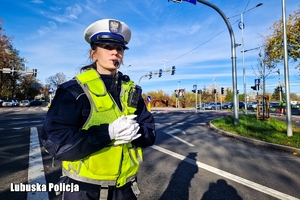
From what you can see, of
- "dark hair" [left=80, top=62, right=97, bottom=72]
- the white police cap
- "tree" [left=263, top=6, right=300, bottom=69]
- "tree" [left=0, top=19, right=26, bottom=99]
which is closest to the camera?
the white police cap

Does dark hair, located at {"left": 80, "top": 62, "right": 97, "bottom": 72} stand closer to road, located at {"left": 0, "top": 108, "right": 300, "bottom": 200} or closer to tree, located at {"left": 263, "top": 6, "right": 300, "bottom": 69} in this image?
road, located at {"left": 0, "top": 108, "right": 300, "bottom": 200}

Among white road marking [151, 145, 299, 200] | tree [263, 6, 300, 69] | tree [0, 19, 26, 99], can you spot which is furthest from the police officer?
tree [0, 19, 26, 99]

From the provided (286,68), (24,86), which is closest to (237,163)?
(286,68)

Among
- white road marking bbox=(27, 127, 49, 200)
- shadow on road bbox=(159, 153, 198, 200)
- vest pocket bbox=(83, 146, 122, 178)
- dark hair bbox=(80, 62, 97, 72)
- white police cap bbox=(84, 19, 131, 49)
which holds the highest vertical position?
white police cap bbox=(84, 19, 131, 49)

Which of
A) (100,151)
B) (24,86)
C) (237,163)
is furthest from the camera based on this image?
(24,86)

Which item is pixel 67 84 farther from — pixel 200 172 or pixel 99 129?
pixel 200 172

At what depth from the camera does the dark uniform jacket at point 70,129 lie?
121 centimetres

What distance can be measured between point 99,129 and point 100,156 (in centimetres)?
19

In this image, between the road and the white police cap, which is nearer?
the white police cap

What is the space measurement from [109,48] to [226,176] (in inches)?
135

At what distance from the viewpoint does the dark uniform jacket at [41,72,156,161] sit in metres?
1.21

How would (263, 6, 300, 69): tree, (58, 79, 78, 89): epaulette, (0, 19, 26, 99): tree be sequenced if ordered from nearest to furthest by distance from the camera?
(58, 79, 78, 89): epaulette → (263, 6, 300, 69): tree → (0, 19, 26, 99): tree

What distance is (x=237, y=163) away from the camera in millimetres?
4758

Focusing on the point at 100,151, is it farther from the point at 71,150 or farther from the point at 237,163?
the point at 237,163
